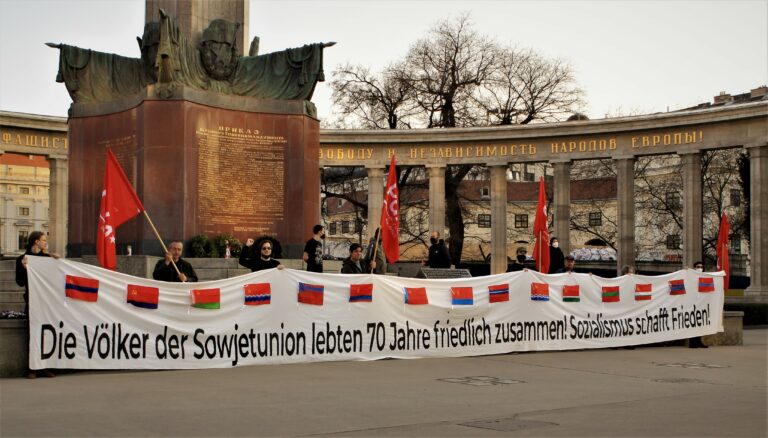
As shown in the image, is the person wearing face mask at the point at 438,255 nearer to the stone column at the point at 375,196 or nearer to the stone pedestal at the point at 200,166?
the stone pedestal at the point at 200,166

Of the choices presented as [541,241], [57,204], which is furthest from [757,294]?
[57,204]

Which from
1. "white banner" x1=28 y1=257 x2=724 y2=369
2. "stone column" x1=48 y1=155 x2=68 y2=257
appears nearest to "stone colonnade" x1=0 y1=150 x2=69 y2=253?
"stone column" x1=48 y1=155 x2=68 y2=257

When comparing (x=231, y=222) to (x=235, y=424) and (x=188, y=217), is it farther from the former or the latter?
(x=235, y=424)

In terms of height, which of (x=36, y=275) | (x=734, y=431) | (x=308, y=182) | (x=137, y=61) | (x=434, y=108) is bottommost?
(x=734, y=431)

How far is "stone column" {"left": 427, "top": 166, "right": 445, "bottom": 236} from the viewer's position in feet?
150

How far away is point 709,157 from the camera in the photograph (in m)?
64.8

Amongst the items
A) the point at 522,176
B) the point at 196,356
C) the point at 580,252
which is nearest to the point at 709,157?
the point at 580,252

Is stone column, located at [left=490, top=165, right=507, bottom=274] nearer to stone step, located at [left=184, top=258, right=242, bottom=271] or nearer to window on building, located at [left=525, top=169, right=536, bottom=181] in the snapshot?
stone step, located at [left=184, top=258, right=242, bottom=271]

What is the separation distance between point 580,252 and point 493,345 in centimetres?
7273

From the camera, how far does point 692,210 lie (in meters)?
42.2

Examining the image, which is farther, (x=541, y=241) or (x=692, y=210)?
(x=692, y=210)

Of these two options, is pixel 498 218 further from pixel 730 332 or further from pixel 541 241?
pixel 730 332

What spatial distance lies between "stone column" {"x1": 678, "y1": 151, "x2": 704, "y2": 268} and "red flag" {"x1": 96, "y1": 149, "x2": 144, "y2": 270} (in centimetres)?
3106

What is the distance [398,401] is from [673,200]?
61831 millimetres
